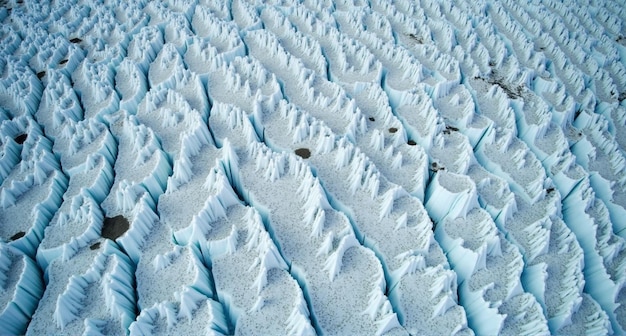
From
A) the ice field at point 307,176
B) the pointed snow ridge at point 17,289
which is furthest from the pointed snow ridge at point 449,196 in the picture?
the pointed snow ridge at point 17,289

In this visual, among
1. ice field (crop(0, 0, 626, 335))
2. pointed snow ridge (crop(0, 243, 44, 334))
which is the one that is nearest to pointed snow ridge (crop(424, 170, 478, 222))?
ice field (crop(0, 0, 626, 335))

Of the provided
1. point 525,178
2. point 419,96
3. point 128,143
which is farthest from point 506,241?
point 128,143

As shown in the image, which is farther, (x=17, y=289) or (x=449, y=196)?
(x=449, y=196)

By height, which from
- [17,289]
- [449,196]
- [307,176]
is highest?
[449,196]

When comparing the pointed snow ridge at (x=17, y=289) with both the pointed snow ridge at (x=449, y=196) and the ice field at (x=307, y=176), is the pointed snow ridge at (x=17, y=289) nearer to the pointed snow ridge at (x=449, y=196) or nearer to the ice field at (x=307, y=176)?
the ice field at (x=307, y=176)

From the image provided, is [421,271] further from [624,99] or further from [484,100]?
[624,99]

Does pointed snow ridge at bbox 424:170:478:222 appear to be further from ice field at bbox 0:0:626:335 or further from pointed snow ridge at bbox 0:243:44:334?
pointed snow ridge at bbox 0:243:44:334

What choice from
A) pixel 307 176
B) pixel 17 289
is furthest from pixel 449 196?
pixel 17 289

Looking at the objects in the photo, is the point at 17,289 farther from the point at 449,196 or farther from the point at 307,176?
the point at 449,196
